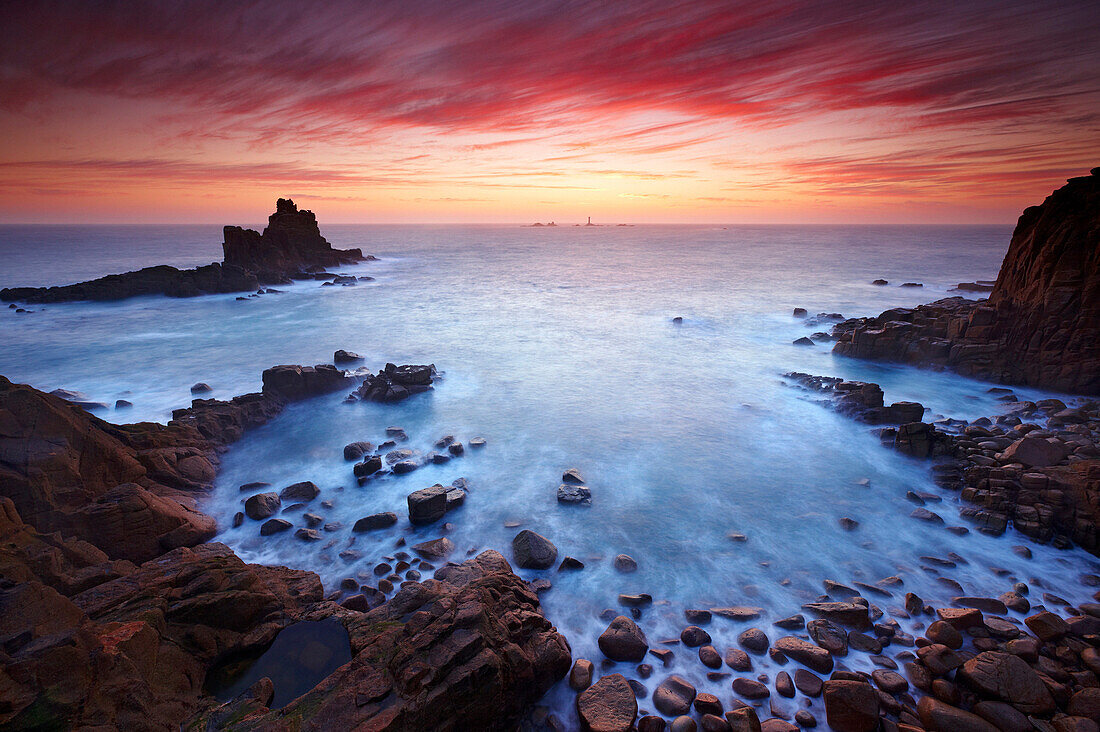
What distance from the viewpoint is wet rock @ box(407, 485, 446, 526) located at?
9781 mm

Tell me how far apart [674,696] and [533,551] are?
3489mm

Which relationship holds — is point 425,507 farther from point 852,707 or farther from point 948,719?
point 948,719

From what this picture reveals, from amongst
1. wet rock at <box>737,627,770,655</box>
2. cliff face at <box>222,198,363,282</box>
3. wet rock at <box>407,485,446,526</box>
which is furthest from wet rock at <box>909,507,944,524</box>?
cliff face at <box>222,198,363,282</box>

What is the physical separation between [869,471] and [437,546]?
10.8 m

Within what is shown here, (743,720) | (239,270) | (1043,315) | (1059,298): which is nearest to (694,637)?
(743,720)

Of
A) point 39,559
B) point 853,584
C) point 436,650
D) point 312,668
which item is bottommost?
point 853,584

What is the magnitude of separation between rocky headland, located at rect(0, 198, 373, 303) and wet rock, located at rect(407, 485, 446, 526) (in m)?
41.1

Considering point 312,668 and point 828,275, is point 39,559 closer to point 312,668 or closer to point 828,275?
point 312,668

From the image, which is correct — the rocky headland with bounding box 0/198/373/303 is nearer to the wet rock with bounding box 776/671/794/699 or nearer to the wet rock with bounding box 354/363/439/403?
the wet rock with bounding box 354/363/439/403

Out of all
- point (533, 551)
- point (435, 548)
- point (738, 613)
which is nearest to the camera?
point (738, 613)

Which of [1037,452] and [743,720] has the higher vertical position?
[1037,452]

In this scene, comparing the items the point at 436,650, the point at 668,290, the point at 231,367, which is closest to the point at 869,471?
the point at 436,650

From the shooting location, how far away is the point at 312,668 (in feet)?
18.5

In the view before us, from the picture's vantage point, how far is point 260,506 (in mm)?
9883
